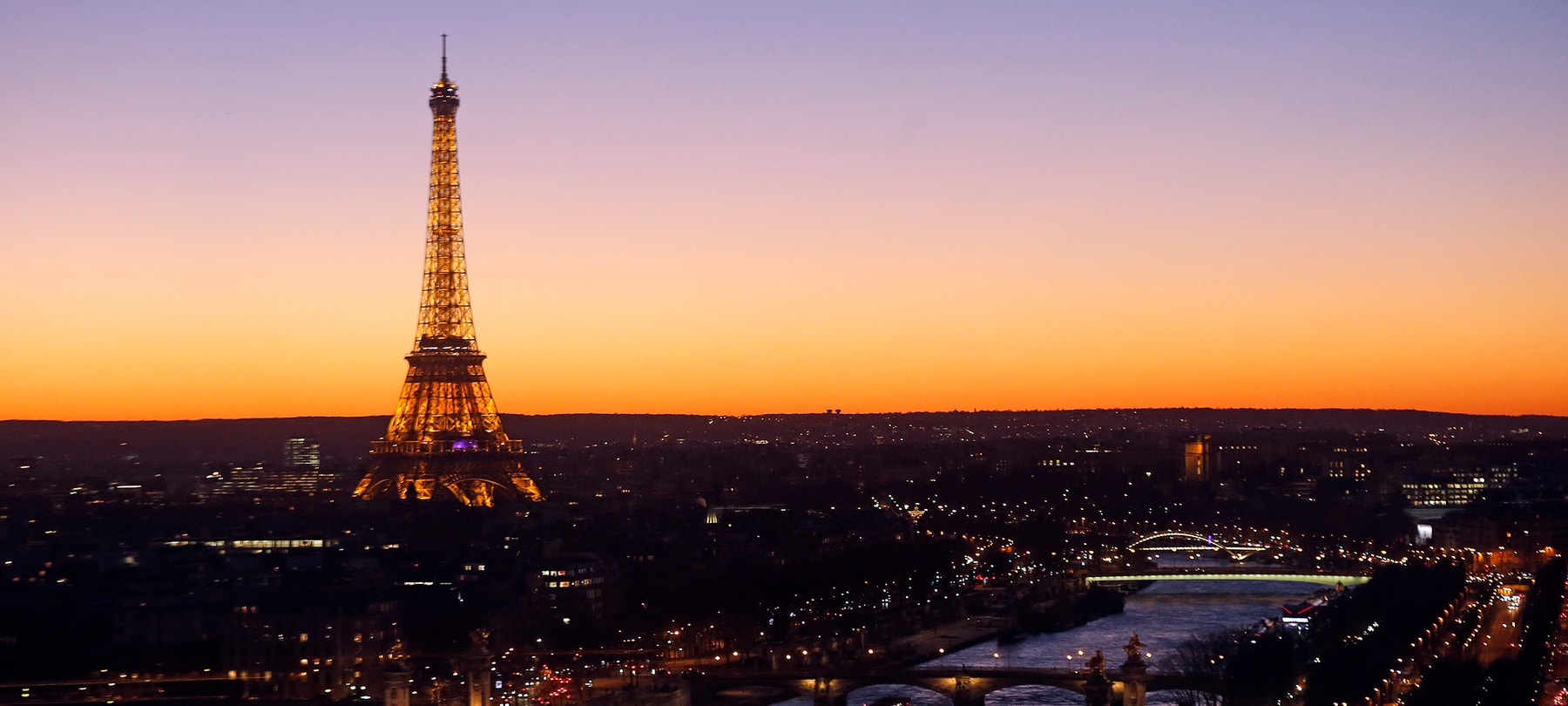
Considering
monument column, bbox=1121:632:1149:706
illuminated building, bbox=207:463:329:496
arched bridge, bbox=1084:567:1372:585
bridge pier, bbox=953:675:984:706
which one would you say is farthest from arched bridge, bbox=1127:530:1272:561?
monument column, bbox=1121:632:1149:706

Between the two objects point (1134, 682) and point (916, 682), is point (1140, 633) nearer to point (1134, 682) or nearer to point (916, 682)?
point (916, 682)

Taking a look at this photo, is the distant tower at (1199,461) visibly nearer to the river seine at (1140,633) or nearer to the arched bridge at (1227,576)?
the arched bridge at (1227,576)

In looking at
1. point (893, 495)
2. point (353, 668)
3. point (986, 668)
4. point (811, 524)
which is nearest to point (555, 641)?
point (353, 668)

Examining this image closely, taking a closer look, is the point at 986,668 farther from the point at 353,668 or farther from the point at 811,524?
the point at 811,524

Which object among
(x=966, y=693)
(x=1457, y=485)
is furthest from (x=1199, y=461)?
(x=966, y=693)

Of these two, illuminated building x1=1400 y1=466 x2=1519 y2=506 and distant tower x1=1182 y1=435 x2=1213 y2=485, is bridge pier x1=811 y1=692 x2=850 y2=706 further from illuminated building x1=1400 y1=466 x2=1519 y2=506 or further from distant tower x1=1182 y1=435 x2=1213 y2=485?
distant tower x1=1182 y1=435 x2=1213 y2=485
